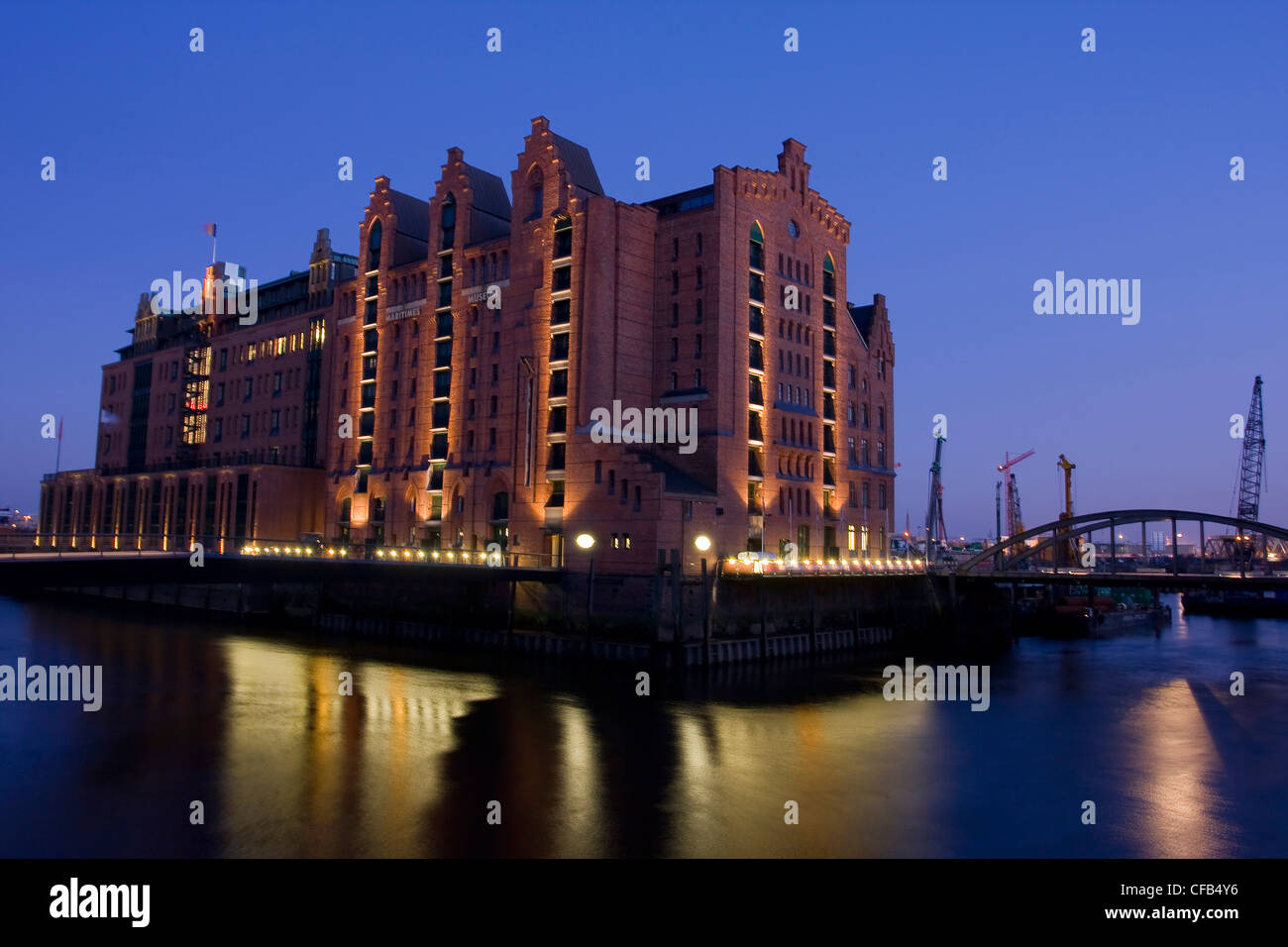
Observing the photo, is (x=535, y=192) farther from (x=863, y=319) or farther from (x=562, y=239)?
(x=863, y=319)

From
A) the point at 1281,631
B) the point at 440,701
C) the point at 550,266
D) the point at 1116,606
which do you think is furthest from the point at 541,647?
the point at 1281,631

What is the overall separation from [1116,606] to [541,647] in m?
88.1

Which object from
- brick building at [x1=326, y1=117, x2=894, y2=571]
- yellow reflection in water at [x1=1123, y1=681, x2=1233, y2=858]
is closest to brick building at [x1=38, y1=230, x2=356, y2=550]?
brick building at [x1=326, y1=117, x2=894, y2=571]

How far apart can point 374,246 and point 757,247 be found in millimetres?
42199

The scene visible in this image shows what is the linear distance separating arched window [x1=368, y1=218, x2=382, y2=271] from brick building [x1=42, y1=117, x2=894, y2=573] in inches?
9.4

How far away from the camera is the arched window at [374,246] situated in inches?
3821

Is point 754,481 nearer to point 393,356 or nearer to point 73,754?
point 393,356

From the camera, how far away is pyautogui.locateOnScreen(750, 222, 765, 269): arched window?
8150cm

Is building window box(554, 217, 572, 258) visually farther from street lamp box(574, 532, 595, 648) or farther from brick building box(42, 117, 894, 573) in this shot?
street lamp box(574, 532, 595, 648)

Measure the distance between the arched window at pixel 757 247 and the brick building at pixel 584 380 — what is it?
0.20 meters

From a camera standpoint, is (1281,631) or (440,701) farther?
(1281,631)

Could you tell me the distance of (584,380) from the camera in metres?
74.7

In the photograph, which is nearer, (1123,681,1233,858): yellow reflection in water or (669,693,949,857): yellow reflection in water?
(669,693,949,857): yellow reflection in water
